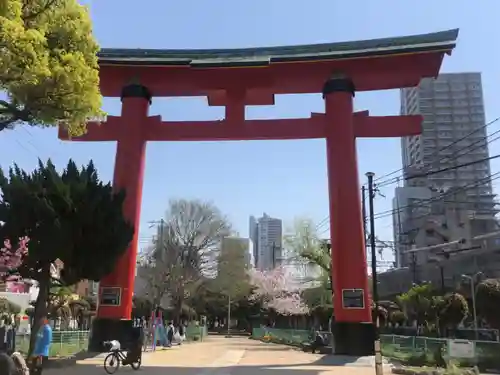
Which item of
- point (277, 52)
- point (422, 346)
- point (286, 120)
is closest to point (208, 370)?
point (422, 346)

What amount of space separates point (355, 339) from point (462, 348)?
3598 mm

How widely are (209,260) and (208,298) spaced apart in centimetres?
1106

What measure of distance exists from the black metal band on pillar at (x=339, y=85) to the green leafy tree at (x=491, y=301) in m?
9.07

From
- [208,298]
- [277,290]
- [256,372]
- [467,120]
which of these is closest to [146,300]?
[208,298]

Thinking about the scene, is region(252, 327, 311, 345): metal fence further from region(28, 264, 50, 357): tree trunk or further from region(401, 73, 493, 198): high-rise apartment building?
region(401, 73, 493, 198): high-rise apartment building

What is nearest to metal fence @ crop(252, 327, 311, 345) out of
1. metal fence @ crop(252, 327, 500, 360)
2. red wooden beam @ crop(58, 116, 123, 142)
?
metal fence @ crop(252, 327, 500, 360)

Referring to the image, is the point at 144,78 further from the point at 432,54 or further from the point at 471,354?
the point at 471,354

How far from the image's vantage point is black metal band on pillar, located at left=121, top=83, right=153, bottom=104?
22.1 metres

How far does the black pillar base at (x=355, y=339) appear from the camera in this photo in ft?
62.5

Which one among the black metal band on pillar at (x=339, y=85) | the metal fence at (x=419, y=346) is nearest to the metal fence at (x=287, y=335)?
the metal fence at (x=419, y=346)

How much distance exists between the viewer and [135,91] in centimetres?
2209

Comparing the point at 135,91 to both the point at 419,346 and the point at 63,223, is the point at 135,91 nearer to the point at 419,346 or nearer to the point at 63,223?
the point at 63,223

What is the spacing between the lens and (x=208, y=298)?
194ft

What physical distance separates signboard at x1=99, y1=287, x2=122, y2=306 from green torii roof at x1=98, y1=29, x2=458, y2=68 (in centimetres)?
892
